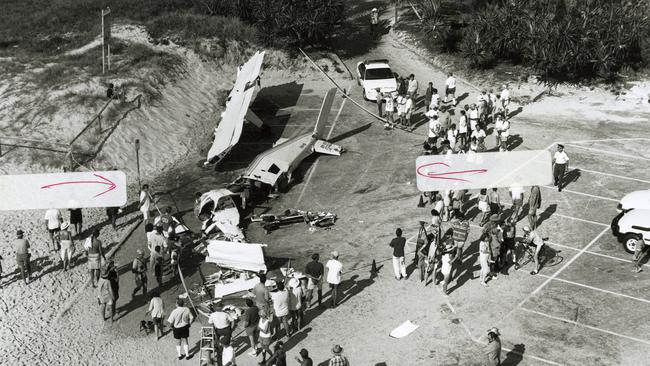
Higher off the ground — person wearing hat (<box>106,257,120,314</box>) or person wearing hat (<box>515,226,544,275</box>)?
person wearing hat (<box>515,226,544,275</box>)

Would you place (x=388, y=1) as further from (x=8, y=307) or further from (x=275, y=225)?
(x=8, y=307)

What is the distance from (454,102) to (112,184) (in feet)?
66.4

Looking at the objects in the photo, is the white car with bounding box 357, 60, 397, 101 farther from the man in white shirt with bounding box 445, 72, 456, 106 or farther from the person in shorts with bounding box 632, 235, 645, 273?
the person in shorts with bounding box 632, 235, 645, 273

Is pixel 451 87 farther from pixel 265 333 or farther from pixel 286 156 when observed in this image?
pixel 265 333

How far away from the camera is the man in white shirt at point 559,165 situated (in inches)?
1137

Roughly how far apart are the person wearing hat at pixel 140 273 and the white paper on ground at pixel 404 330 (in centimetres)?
773

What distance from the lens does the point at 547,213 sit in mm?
27844

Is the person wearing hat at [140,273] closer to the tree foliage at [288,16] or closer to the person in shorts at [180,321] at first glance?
the person in shorts at [180,321]

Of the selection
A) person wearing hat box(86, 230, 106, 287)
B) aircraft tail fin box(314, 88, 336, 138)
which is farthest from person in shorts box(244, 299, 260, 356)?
aircraft tail fin box(314, 88, 336, 138)

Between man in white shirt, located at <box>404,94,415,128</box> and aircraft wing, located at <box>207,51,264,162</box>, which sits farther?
man in white shirt, located at <box>404,94,415,128</box>

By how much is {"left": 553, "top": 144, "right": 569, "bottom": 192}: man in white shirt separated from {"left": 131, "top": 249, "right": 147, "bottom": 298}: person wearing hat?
1562cm

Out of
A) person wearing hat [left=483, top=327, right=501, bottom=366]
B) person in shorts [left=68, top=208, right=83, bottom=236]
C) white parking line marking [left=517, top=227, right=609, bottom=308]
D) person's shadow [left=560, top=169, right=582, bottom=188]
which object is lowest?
person in shorts [left=68, top=208, right=83, bottom=236]

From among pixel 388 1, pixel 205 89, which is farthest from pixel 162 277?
pixel 388 1
